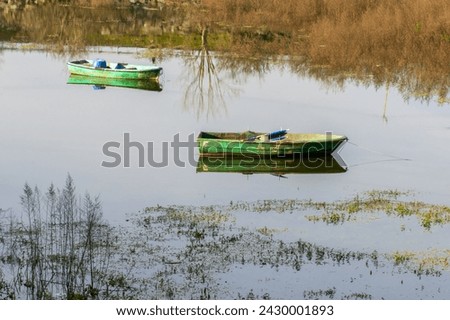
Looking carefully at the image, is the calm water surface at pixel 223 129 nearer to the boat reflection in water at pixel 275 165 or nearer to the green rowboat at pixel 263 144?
the boat reflection in water at pixel 275 165

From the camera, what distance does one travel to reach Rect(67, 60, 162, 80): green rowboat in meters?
36.5

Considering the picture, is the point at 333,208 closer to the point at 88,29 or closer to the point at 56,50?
the point at 56,50

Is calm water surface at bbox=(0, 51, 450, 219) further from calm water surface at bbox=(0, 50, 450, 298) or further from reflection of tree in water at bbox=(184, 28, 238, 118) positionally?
reflection of tree in water at bbox=(184, 28, 238, 118)

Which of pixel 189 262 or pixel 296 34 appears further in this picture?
pixel 296 34

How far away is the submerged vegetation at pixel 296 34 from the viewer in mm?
38750

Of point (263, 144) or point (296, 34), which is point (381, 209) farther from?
point (296, 34)

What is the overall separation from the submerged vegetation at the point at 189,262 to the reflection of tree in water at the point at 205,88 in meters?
12.3

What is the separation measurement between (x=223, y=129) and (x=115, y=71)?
31.6 feet

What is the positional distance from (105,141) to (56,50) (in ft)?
60.2

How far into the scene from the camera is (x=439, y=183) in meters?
23.5

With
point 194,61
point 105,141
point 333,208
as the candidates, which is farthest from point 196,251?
point 194,61

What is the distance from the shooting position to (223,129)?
93.6 ft

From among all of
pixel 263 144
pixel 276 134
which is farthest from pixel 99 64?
pixel 263 144

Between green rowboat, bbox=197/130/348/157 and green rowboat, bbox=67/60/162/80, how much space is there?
11496 mm
